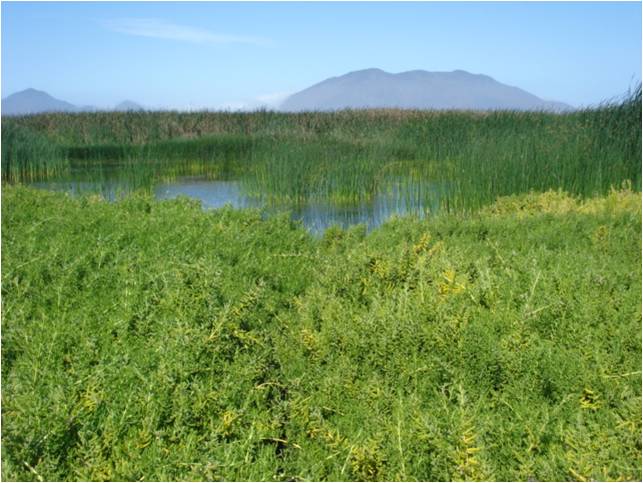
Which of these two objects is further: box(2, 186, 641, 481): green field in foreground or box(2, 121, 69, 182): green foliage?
box(2, 121, 69, 182): green foliage

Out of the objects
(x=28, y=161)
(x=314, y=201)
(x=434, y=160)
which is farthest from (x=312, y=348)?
(x=28, y=161)

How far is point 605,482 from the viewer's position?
2.71m

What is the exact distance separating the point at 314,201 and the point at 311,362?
24.5ft

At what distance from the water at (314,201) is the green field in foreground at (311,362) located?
4354 mm

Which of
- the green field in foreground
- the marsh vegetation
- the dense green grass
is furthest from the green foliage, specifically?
the green field in foreground

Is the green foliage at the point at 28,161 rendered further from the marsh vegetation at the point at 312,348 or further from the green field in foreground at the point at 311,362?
the green field in foreground at the point at 311,362

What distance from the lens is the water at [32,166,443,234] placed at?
10586 mm

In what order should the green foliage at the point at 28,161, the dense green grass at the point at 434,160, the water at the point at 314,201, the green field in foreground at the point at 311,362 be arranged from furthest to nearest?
1. the green foliage at the point at 28,161
2. the water at the point at 314,201
3. the dense green grass at the point at 434,160
4. the green field in foreground at the point at 311,362

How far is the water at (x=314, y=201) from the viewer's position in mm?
10586

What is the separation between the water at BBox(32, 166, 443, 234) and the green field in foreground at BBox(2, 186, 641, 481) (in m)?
4.35

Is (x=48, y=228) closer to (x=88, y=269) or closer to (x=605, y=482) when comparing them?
(x=88, y=269)

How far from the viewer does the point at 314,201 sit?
453 inches

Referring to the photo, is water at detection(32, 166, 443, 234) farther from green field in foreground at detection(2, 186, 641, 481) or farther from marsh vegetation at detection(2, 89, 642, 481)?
green field in foreground at detection(2, 186, 641, 481)

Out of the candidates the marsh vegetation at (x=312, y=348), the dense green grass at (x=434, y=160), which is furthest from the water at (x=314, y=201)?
the marsh vegetation at (x=312, y=348)
